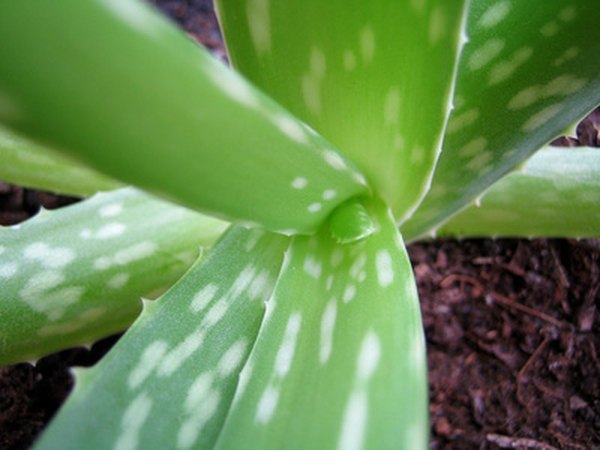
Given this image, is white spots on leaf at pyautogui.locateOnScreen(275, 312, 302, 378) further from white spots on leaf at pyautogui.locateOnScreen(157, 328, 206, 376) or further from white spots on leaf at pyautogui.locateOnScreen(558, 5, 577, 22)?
white spots on leaf at pyautogui.locateOnScreen(558, 5, 577, 22)

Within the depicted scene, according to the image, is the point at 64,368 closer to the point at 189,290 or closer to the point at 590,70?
the point at 189,290

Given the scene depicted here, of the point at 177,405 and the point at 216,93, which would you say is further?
the point at 177,405

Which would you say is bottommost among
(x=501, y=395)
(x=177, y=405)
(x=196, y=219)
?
(x=177, y=405)

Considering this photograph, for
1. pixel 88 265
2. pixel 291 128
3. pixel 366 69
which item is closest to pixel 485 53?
pixel 366 69

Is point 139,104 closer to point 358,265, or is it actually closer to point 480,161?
point 358,265

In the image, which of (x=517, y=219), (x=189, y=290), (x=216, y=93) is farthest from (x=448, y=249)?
(x=216, y=93)

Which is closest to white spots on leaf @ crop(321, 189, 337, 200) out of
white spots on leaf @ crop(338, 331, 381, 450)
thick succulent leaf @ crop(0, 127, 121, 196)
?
white spots on leaf @ crop(338, 331, 381, 450)
